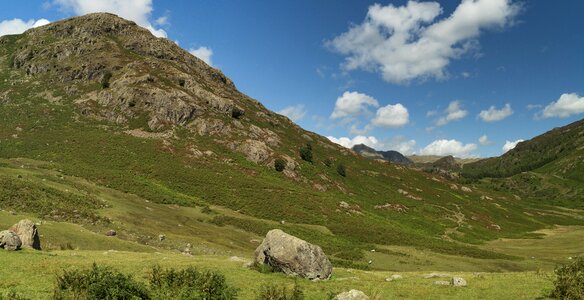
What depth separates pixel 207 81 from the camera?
15925cm

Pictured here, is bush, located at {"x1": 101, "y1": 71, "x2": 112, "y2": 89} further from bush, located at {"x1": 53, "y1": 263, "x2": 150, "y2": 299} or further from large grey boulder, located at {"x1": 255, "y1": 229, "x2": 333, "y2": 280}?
bush, located at {"x1": 53, "y1": 263, "x2": 150, "y2": 299}

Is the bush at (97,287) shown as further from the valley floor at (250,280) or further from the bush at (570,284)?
the bush at (570,284)

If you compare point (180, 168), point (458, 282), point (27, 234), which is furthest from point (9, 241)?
point (180, 168)

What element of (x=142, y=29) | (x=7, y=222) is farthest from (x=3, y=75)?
(x=7, y=222)

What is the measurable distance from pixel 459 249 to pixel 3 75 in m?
143

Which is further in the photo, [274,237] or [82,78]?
[82,78]

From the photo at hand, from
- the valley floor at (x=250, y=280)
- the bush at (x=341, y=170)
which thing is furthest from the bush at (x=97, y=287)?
the bush at (x=341, y=170)

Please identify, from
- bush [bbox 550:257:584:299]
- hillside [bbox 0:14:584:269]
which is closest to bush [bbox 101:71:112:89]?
hillside [bbox 0:14:584:269]

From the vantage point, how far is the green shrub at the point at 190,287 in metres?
16.9

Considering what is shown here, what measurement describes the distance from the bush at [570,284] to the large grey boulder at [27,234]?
37473 millimetres

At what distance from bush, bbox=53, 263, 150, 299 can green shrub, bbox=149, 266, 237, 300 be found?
3.28 feet

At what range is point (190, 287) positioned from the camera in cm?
1808

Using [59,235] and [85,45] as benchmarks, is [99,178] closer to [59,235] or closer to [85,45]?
[59,235]

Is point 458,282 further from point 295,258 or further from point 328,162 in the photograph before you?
point 328,162
